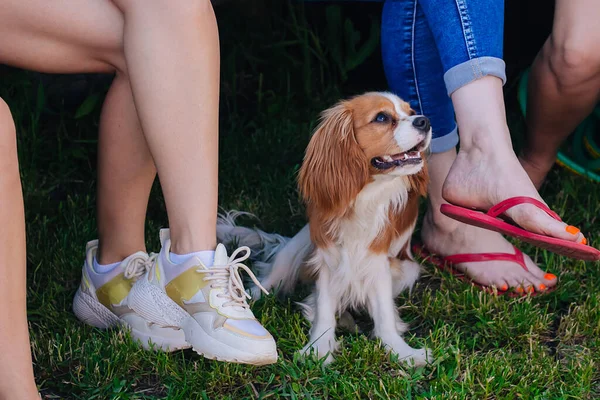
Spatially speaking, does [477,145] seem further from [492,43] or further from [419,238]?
[419,238]

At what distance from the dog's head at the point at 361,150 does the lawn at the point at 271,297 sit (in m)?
0.36

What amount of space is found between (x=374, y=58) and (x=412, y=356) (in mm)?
2113

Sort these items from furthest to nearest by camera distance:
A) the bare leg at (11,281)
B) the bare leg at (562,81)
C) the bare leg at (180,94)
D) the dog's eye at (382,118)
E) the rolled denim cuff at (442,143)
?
the rolled denim cuff at (442,143), the bare leg at (562,81), the dog's eye at (382,118), the bare leg at (180,94), the bare leg at (11,281)

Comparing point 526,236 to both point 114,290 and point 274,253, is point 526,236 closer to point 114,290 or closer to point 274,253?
point 274,253

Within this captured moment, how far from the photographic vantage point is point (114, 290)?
6.77 feet

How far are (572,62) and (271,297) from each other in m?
1.12

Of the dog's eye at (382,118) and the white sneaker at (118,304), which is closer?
the white sneaker at (118,304)

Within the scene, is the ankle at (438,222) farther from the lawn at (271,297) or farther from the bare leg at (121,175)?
the bare leg at (121,175)

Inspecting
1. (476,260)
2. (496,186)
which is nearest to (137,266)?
(496,186)

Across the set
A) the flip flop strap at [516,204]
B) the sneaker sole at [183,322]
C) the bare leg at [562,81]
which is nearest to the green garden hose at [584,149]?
the bare leg at [562,81]

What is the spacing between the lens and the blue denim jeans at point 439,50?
2.08m

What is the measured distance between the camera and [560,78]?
240 cm

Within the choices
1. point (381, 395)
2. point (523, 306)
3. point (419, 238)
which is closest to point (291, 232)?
point (419, 238)

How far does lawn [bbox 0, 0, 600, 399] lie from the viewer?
6.16 feet
